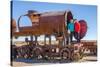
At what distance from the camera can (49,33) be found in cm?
225

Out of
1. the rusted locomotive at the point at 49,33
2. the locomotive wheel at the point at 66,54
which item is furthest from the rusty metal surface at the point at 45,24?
the locomotive wheel at the point at 66,54

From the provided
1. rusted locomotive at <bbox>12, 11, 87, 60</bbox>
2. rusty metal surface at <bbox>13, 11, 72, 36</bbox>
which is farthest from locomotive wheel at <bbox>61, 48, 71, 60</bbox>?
rusty metal surface at <bbox>13, 11, 72, 36</bbox>

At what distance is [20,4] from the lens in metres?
2.17

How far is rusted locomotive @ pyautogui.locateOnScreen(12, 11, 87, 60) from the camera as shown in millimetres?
2191

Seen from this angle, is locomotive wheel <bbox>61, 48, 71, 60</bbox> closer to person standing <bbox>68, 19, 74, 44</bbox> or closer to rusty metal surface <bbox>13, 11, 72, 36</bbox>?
person standing <bbox>68, 19, 74, 44</bbox>

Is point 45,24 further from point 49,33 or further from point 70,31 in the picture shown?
point 70,31

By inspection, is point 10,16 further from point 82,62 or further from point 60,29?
point 82,62

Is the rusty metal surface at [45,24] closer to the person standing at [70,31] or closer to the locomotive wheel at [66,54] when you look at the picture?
the person standing at [70,31]

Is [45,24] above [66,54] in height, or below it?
above

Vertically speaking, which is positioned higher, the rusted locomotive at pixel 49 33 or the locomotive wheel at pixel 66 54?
the rusted locomotive at pixel 49 33

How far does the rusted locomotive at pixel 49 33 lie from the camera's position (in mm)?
2191

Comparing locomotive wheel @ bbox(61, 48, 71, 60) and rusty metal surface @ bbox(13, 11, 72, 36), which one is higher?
rusty metal surface @ bbox(13, 11, 72, 36)

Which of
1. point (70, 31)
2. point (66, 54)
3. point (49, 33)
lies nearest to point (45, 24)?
point (49, 33)

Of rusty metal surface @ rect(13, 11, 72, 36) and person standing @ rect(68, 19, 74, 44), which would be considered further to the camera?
person standing @ rect(68, 19, 74, 44)
